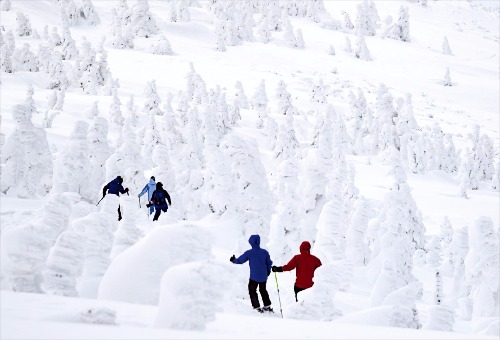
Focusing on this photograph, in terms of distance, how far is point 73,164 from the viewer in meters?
17.1

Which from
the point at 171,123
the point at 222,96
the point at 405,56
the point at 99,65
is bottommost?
the point at 171,123

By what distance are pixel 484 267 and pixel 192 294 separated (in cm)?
1025

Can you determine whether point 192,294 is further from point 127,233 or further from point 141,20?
point 141,20

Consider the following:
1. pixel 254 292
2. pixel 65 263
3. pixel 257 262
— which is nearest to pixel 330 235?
pixel 254 292

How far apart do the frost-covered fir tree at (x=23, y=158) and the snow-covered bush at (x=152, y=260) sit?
11.8m

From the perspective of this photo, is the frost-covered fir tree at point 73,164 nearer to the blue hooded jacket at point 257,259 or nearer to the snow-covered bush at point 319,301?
the blue hooded jacket at point 257,259

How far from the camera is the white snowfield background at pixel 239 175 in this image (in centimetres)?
647

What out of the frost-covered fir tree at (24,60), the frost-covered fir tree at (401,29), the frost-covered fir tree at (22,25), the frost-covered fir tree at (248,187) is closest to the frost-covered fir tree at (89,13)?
the frost-covered fir tree at (22,25)

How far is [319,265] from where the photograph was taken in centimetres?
963

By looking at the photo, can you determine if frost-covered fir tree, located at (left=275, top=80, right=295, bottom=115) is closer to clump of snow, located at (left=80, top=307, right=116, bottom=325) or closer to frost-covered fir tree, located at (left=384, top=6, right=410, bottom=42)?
clump of snow, located at (left=80, top=307, right=116, bottom=325)

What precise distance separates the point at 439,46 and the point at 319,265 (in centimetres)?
7749

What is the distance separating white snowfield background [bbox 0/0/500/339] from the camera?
21.2 ft

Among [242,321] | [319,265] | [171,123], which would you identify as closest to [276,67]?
[171,123]

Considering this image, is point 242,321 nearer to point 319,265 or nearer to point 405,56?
point 319,265
